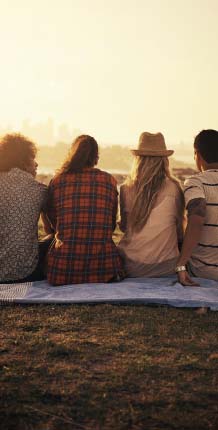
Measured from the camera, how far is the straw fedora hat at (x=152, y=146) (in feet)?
21.3

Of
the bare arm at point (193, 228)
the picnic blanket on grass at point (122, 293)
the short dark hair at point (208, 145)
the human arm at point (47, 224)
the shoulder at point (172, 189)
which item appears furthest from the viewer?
the human arm at point (47, 224)

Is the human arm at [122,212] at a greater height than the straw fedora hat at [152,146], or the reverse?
the straw fedora hat at [152,146]

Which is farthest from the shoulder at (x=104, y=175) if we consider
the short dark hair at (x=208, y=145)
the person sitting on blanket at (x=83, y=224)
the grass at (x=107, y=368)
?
the grass at (x=107, y=368)

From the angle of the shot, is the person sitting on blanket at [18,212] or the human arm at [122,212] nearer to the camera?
the person sitting on blanket at [18,212]

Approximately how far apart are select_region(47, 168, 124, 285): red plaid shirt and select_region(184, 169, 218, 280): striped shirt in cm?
82

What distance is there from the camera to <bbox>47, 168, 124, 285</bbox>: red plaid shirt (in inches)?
246

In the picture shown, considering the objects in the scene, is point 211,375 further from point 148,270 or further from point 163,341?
point 148,270

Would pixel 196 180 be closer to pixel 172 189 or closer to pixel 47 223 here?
pixel 172 189

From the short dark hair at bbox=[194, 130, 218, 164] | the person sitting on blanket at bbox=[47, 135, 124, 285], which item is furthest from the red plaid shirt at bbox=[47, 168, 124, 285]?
the short dark hair at bbox=[194, 130, 218, 164]

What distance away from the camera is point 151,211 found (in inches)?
256

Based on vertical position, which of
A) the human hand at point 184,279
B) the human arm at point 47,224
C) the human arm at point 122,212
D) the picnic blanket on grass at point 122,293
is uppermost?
the human arm at point 122,212

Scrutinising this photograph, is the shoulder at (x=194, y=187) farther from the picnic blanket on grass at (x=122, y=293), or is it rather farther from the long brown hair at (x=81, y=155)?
the long brown hair at (x=81, y=155)

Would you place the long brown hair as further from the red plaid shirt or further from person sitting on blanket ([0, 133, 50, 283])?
person sitting on blanket ([0, 133, 50, 283])

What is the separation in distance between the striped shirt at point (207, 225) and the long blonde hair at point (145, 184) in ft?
1.12
